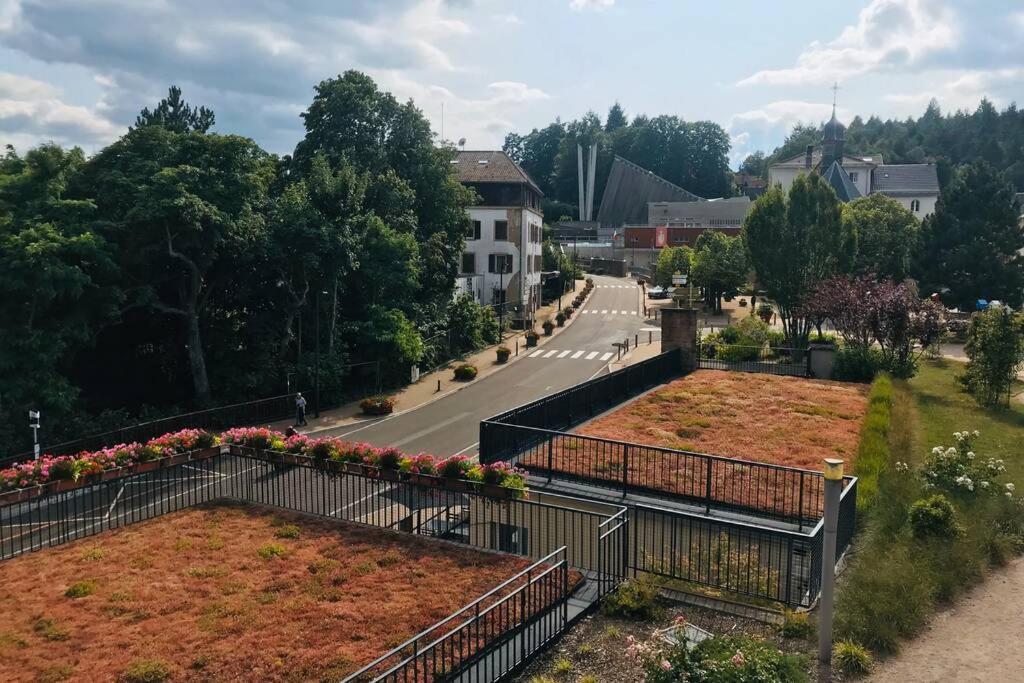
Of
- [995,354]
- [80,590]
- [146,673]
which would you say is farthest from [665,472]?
[995,354]

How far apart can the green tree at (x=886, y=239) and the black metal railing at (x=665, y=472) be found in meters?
50.9

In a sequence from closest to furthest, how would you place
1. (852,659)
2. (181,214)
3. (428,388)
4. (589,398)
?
(852,659) → (589,398) → (181,214) → (428,388)

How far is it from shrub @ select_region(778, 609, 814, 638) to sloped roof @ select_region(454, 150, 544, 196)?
5637 centimetres

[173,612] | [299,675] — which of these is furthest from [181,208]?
[299,675]

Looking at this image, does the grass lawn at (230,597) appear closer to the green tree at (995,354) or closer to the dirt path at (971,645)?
the dirt path at (971,645)

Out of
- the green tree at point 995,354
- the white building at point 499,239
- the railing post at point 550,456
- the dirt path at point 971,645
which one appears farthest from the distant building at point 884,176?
the dirt path at point 971,645

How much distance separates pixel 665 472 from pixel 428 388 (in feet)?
82.0

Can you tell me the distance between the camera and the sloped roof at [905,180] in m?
108

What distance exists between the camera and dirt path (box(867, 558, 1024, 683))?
9109mm

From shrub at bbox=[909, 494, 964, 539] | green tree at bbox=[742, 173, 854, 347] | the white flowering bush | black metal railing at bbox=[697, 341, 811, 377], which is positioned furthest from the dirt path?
green tree at bbox=[742, 173, 854, 347]

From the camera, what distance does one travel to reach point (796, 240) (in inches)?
1596

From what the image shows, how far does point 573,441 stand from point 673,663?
954cm

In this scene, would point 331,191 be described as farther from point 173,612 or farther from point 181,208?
point 173,612

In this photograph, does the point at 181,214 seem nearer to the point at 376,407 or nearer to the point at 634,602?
the point at 376,407
